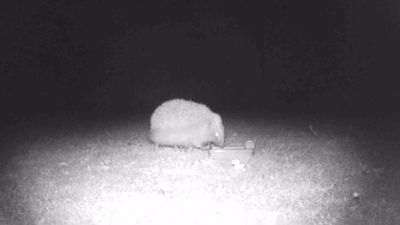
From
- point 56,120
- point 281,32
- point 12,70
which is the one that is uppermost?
point 281,32

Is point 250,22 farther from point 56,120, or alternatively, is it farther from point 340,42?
point 56,120

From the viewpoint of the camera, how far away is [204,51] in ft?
69.3

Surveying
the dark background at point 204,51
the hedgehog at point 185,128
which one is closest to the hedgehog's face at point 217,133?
the hedgehog at point 185,128

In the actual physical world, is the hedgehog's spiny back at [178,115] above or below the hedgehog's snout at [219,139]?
above

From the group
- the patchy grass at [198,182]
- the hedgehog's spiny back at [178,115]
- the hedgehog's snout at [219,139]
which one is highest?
the hedgehog's spiny back at [178,115]

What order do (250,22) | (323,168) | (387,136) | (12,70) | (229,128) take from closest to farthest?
(323,168) < (387,136) < (229,128) < (12,70) < (250,22)

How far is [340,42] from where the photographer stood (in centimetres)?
2038

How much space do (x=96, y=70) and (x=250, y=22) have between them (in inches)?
287

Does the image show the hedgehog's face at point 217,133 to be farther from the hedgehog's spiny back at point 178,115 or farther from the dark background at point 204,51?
the dark background at point 204,51

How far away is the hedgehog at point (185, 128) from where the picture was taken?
378 inches

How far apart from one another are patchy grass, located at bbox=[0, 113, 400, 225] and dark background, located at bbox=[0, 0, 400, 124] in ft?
24.0

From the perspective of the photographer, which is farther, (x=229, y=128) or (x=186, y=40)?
(x=186, y=40)

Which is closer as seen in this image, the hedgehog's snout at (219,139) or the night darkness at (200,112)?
the night darkness at (200,112)

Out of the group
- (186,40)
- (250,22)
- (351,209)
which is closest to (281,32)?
(250,22)
